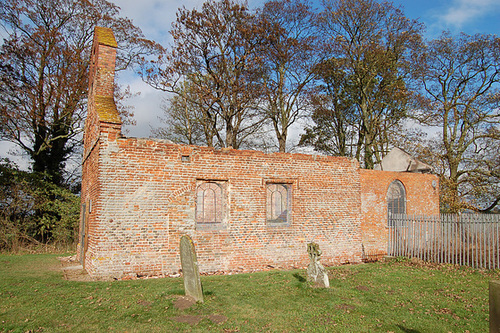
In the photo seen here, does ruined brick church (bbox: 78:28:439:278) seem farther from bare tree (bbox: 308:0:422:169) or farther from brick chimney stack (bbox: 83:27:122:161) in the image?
bare tree (bbox: 308:0:422:169)

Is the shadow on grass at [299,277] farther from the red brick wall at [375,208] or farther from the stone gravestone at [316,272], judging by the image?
the red brick wall at [375,208]

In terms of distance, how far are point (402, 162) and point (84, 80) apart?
18926 millimetres

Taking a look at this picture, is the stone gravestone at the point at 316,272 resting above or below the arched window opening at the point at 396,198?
below

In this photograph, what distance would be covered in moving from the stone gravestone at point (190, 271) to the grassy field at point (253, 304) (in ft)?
1.01

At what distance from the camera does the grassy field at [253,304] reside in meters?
6.50

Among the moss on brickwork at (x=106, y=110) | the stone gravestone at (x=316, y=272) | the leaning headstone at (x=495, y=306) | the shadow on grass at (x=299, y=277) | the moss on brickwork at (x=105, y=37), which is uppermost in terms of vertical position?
the moss on brickwork at (x=105, y=37)

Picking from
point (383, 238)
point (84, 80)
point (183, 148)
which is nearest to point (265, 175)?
point (183, 148)

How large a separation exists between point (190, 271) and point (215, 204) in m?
4.65

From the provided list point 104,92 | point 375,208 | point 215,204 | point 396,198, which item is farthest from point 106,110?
point 396,198

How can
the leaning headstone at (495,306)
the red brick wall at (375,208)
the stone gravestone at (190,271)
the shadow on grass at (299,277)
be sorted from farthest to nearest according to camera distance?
the red brick wall at (375,208) → the shadow on grass at (299,277) → the stone gravestone at (190,271) → the leaning headstone at (495,306)

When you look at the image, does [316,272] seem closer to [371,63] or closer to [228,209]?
[228,209]

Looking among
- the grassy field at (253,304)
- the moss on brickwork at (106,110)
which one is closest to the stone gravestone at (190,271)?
the grassy field at (253,304)

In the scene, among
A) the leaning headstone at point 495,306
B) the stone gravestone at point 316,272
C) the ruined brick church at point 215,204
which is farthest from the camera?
the ruined brick church at point 215,204

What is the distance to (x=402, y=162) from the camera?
18.0 meters
